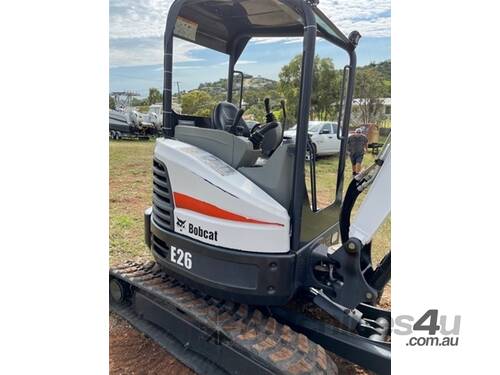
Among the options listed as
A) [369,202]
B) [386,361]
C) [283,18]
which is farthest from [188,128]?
[386,361]

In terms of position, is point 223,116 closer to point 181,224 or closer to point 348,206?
point 181,224

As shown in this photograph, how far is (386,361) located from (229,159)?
4.73 feet

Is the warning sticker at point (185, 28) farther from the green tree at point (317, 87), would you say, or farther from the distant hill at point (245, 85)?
the green tree at point (317, 87)

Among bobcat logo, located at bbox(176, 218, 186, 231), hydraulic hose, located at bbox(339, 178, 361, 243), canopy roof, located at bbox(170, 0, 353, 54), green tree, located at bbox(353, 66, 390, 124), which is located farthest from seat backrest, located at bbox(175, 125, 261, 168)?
green tree, located at bbox(353, 66, 390, 124)

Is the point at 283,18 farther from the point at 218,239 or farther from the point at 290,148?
the point at 218,239

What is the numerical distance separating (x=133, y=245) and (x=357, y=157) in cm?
287

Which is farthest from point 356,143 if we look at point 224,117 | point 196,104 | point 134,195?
point 134,195

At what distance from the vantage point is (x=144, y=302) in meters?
2.70

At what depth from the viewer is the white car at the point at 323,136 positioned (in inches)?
87.3

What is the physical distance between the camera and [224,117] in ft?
8.59

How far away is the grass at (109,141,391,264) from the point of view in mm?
2574

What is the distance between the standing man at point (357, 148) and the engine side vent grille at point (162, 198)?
1298 millimetres

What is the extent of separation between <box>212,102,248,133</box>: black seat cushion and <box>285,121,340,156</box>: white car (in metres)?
0.44
